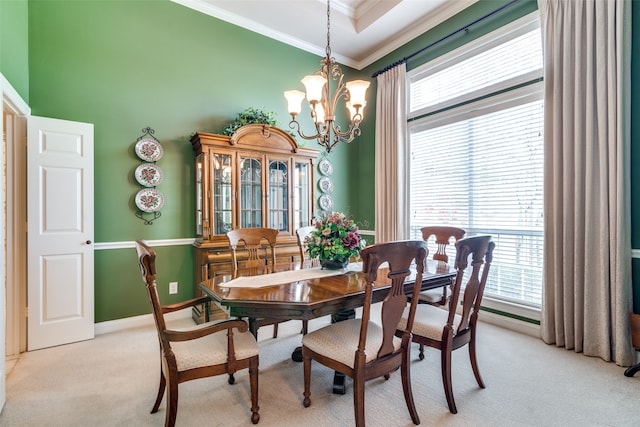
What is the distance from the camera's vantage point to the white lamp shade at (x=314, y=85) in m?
2.29

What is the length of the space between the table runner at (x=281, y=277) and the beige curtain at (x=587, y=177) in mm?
1845

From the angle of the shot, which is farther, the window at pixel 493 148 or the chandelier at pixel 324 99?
the window at pixel 493 148

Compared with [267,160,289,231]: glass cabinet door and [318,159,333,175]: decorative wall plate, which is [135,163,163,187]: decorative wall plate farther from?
[318,159,333,175]: decorative wall plate

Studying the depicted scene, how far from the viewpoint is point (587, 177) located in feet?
8.25

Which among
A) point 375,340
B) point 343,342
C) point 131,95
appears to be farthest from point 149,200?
point 375,340

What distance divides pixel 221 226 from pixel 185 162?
2.81 ft

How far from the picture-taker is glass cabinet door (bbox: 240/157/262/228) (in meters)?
3.53

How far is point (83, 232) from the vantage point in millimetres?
2855

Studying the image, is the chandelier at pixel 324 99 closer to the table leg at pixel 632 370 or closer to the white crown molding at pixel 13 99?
the white crown molding at pixel 13 99

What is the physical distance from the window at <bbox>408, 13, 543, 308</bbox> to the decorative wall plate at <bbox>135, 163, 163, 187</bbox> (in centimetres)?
Result: 320

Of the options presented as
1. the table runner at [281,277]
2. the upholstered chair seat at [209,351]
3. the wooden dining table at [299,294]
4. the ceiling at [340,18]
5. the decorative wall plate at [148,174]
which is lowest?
the upholstered chair seat at [209,351]

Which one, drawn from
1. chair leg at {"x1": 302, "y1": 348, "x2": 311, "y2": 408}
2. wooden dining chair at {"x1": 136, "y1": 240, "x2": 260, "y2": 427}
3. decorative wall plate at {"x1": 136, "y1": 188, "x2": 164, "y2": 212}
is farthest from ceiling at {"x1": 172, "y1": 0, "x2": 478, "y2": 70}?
chair leg at {"x1": 302, "y1": 348, "x2": 311, "y2": 408}

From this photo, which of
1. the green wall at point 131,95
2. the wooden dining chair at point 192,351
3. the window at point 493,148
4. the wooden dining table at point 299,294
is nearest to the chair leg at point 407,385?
the wooden dining table at point 299,294

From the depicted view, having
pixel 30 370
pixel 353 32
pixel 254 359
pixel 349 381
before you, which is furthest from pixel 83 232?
pixel 353 32
